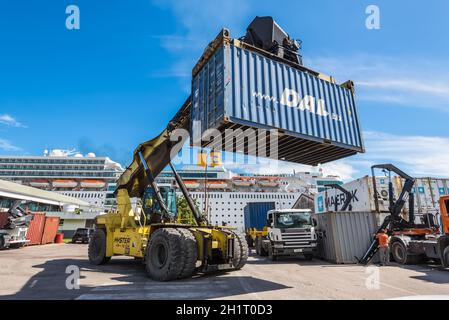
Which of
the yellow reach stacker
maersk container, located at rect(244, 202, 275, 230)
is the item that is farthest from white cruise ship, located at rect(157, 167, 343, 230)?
the yellow reach stacker

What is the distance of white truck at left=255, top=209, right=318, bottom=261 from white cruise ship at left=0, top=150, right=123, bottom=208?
85680 millimetres

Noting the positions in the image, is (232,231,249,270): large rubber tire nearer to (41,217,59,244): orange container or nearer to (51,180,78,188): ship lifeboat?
(41,217,59,244): orange container

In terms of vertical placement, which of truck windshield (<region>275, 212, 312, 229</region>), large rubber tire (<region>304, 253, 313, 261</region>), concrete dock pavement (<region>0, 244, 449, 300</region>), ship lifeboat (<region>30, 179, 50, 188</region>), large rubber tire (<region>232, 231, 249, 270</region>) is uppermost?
ship lifeboat (<region>30, 179, 50, 188</region>)

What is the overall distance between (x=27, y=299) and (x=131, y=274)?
3767 mm

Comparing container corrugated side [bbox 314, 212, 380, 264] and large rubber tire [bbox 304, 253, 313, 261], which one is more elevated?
container corrugated side [bbox 314, 212, 380, 264]

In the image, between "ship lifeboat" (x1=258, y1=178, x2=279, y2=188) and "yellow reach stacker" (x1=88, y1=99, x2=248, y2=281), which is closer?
"yellow reach stacker" (x1=88, y1=99, x2=248, y2=281)

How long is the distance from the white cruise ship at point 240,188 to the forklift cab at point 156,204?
61.0 m

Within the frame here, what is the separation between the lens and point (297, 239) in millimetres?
13852

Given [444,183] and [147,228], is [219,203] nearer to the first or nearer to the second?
[444,183]

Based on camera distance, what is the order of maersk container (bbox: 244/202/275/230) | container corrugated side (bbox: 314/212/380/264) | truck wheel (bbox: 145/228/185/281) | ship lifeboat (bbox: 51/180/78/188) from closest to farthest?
1. truck wheel (bbox: 145/228/185/281)
2. container corrugated side (bbox: 314/212/380/264)
3. maersk container (bbox: 244/202/275/230)
4. ship lifeboat (bbox: 51/180/78/188)

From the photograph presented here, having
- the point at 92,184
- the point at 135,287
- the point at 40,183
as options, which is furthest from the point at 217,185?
the point at 135,287

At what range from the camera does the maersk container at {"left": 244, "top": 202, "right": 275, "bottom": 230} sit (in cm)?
2383

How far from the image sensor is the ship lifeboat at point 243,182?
86188mm
